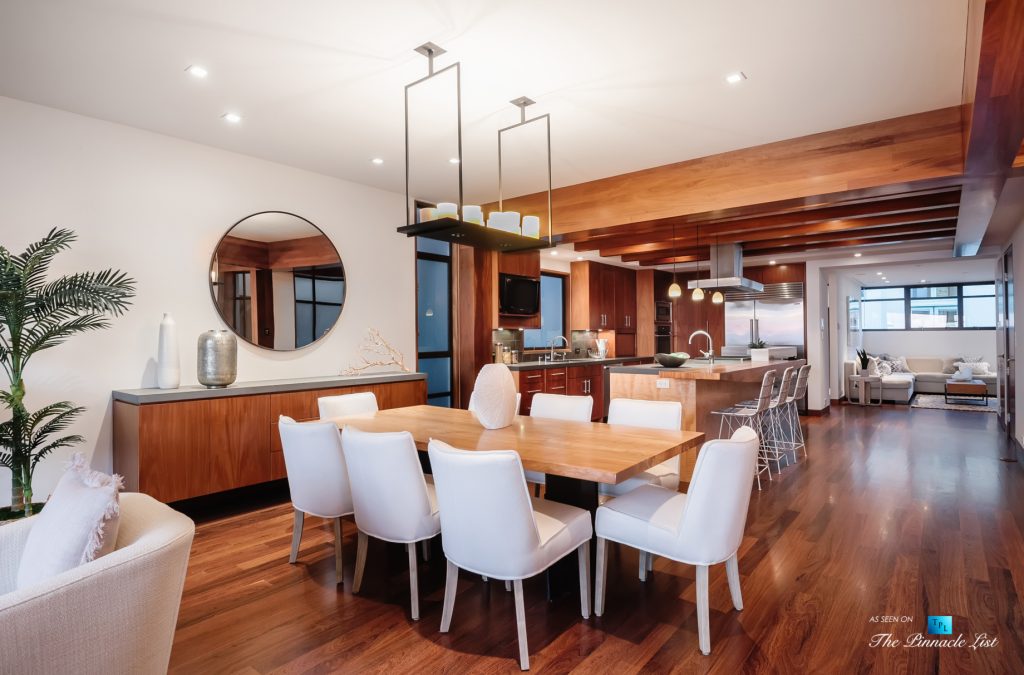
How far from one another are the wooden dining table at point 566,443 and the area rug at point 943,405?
30.3ft

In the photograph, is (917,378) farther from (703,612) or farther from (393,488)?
(393,488)

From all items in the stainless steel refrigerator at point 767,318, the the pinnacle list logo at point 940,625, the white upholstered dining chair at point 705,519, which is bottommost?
the the pinnacle list logo at point 940,625

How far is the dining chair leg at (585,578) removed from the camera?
2371 millimetres

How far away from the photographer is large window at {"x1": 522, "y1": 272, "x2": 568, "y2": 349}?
8375 mm

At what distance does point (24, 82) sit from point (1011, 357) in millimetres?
9135

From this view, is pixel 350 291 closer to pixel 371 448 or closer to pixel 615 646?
pixel 371 448

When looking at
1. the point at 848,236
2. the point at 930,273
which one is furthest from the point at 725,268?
the point at 930,273

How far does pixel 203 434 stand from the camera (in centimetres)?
367

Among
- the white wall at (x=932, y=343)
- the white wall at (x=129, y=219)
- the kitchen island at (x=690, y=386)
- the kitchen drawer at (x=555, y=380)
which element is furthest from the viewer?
the white wall at (x=932, y=343)

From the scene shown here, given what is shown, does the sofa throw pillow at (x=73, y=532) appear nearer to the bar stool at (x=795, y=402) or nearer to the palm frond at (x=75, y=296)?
the palm frond at (x=75, y=296)

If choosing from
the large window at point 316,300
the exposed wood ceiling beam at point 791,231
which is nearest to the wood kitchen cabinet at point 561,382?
the exposed wood ceiling beam at point 791,231

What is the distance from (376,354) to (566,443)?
3131mm

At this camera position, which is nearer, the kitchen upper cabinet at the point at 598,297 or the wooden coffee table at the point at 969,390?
the kitchen upper cabinet at the point at 598,297

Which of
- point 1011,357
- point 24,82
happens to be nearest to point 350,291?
point 24,82
